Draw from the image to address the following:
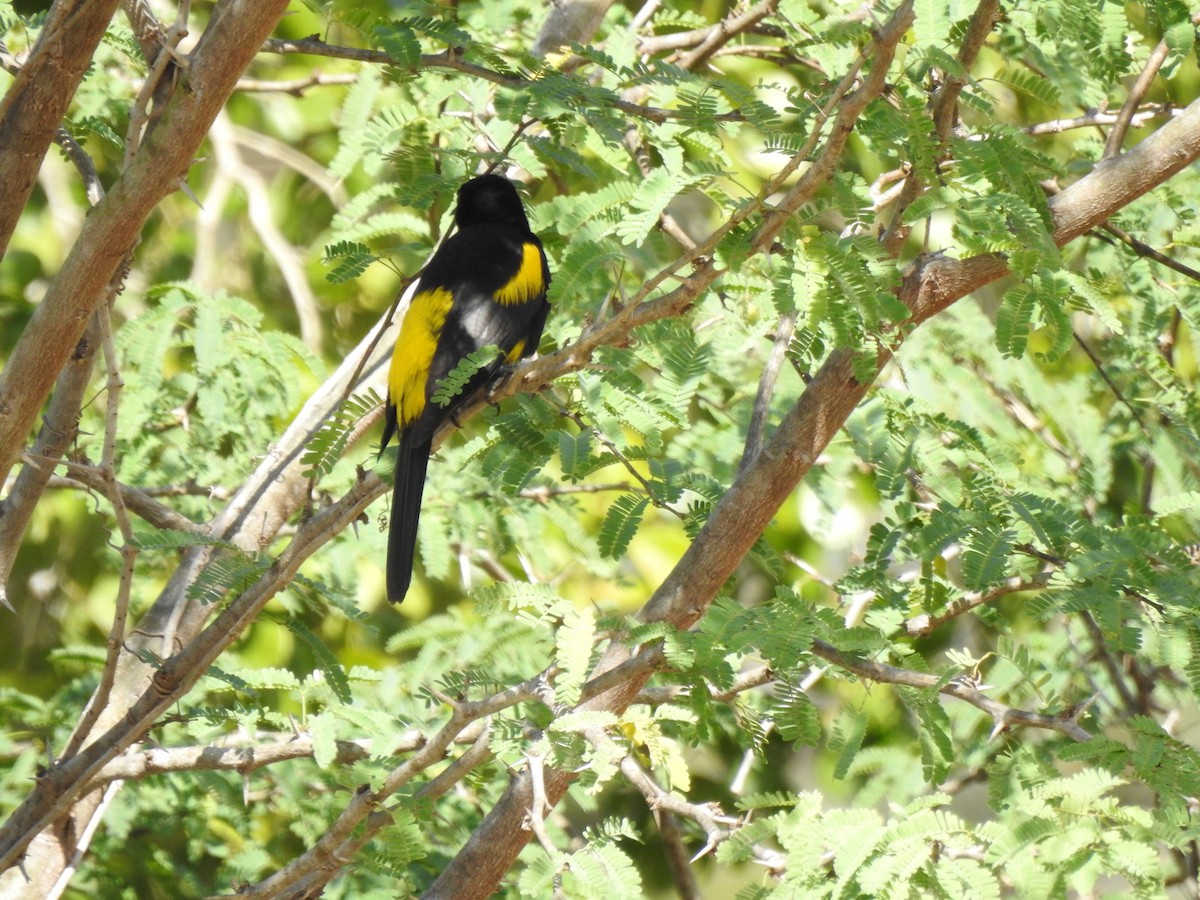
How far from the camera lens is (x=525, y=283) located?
15.0 ft

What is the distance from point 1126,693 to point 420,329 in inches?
107

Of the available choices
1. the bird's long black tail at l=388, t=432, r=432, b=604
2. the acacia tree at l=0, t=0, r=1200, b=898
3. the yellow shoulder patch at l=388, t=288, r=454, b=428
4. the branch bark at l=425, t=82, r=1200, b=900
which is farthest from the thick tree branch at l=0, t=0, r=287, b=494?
the yellow shoulder patch at l=388, t=288, r=454, b=428

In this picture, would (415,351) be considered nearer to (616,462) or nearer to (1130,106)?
(616,462)

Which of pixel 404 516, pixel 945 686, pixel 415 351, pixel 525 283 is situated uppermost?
pixel 525 283

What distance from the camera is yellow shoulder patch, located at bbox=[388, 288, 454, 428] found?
4.03 m

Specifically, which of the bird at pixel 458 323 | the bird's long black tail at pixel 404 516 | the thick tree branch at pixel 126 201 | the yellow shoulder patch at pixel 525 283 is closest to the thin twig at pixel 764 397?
the bird at pixel 458 323

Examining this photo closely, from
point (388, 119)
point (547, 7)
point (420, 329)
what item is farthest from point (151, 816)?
point (547, 7)

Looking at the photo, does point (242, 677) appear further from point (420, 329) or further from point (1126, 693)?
point (1126, 693)

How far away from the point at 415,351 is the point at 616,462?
0.98 meters

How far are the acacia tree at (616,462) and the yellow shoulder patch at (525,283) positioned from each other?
389 millimetres

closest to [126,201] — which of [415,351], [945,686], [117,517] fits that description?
[117,517]

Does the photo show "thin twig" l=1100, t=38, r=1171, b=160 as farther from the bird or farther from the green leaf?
the bird

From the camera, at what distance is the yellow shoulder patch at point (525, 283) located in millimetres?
4488

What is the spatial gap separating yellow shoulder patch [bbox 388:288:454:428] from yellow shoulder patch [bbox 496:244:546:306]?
0.19 m
